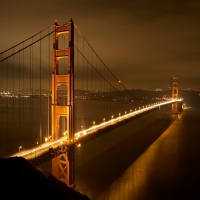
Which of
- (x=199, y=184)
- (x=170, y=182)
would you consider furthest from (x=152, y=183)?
(x=199, y=184)

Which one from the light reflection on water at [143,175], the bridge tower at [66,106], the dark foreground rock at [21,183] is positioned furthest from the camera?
the light reflection on water at [143,175]

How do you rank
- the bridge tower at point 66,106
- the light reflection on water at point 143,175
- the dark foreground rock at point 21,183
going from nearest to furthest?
1. the dark foreground rock at point 21,183
2. the bridge tower at point 66,106
3. the light reflection on water at point 143,175

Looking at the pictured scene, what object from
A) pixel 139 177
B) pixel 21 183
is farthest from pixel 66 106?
pixel 21 183

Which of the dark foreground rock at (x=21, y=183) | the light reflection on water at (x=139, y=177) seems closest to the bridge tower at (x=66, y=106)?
the light reflection on water at (x=139, y=177)

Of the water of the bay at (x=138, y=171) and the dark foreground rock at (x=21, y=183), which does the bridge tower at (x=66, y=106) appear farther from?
the dark foreground rock at (x=21, y=183)

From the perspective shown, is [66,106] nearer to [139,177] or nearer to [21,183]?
[139,177]

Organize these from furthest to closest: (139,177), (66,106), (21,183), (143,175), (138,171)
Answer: (138,171) → (143,175) → (139,177) → (66,106) → (21,183)

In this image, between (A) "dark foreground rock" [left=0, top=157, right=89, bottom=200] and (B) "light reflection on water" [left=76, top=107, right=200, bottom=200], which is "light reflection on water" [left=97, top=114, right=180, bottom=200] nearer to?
(B) "light reflection on water" [left=76, top=107, right=200, bottom=200]

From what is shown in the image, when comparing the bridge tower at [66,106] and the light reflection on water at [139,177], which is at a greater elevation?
the bridge tower at [66,106]

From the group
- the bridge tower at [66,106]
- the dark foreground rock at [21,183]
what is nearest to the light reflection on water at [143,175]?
the bridge tower at [66,106]

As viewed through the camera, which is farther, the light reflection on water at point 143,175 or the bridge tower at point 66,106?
the light reflection on water at point 143,175

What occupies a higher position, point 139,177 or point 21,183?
point 21,183
